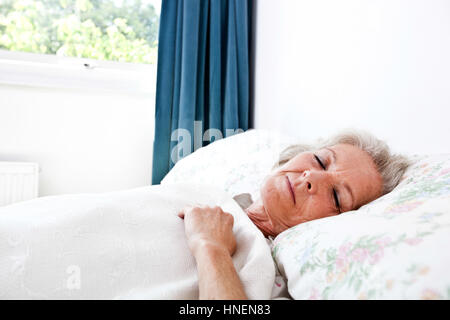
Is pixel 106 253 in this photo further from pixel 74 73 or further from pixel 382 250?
pixel 74 73

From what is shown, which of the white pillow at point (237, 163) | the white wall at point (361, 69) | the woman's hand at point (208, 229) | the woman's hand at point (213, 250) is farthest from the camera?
the white pillow at point (237, 163)

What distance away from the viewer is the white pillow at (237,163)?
4.58ft

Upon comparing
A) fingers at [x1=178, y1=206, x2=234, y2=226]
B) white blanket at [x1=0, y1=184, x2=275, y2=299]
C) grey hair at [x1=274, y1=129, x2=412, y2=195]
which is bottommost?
white blanket at [x1=0, y1=184, x2=275, y2=299]

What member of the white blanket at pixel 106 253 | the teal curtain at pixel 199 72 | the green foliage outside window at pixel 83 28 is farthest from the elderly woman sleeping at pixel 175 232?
the green foliage outside window at pixel 83 28

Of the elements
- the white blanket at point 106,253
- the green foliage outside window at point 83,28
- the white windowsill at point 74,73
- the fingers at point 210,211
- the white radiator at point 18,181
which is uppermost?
the green foliage outside window at point 83,28

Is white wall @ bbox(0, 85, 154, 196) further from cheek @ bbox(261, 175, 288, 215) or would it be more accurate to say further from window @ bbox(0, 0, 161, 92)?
cheek @ bbox(261, 175, 288, 215)

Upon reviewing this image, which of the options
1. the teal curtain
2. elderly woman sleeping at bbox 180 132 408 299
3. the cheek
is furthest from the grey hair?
the teal curtain

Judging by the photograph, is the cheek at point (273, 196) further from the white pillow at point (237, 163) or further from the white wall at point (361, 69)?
the white wall at point (361, 69)

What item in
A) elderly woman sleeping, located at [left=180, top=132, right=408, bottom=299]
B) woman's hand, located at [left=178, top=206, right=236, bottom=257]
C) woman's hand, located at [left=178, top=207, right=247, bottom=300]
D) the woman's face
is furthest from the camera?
the woman's face

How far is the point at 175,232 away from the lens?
0.89m

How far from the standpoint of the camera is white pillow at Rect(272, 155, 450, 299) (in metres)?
0.51

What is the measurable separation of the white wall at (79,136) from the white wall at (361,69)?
891 mm

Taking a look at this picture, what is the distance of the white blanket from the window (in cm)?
152

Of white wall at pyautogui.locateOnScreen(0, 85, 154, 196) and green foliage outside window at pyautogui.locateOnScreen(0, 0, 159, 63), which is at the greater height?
green foliage outside window at pyautogui.locateOnScreen(0, 0, 159, 63)
